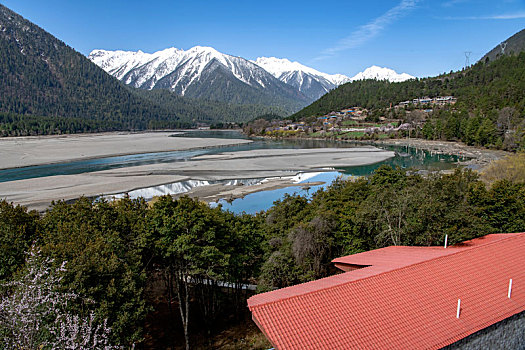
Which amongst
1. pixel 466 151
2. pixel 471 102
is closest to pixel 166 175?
pixel 466 151

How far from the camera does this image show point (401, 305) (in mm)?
8891

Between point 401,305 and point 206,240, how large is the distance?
7.64 m

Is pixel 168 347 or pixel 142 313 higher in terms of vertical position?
pixel 142 313

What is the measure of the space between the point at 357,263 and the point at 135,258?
8603 millimetres

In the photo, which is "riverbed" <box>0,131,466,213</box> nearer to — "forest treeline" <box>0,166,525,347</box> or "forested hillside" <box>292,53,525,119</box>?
"forest treeline" <box>0,166,525,347</box>

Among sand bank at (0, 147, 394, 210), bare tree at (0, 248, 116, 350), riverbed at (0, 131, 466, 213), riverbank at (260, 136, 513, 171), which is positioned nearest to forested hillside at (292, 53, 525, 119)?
riverbank at (260, 136, 513, 171)

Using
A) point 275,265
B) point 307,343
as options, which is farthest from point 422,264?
point 275,265

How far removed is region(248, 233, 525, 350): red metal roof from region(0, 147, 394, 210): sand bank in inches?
1176

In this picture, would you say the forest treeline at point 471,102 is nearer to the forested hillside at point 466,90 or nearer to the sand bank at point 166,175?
the forested hillside at point 466,90

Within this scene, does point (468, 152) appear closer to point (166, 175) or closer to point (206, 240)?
point (166, 175)

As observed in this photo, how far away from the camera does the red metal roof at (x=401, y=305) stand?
7793mm

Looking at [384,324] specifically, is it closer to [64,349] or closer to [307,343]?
[307,343]

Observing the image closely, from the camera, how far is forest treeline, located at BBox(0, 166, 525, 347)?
1003cm

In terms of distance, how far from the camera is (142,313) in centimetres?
1051
